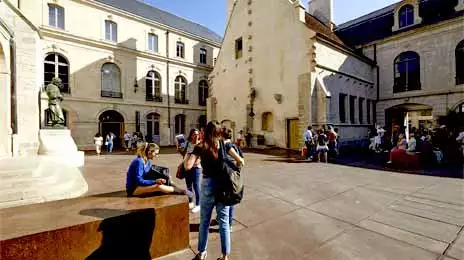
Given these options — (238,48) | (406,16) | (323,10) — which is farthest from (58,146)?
(406,16)

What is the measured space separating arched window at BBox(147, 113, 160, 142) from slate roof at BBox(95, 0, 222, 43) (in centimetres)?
949

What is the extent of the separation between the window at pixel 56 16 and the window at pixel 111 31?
10.2 feet

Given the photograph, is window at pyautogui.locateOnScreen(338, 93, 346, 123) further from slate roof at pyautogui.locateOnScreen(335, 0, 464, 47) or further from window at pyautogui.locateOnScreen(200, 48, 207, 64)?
window at pyautogui.locateOnScreen(200, 48, 207, 64)

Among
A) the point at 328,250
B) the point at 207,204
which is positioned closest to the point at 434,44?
the point at 328,250

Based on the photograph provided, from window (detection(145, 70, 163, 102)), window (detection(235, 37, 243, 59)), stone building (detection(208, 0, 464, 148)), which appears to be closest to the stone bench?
stone building (detection(208, 0, 464, 148))

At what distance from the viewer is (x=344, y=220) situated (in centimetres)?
390

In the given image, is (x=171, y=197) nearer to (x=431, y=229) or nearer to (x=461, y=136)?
(x=431, y=229)

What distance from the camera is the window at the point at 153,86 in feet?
72.7

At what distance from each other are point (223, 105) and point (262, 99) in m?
4.61

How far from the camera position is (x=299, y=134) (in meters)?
14.7

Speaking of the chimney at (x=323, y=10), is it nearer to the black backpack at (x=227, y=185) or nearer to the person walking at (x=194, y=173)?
the person walking at (x=194, y=173)

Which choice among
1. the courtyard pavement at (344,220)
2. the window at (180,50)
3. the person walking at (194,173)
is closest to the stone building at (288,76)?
the window at (180,50)

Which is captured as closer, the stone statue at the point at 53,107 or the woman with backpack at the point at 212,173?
the woman with backpack at the point at 212,173

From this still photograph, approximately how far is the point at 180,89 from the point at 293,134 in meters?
13.9
